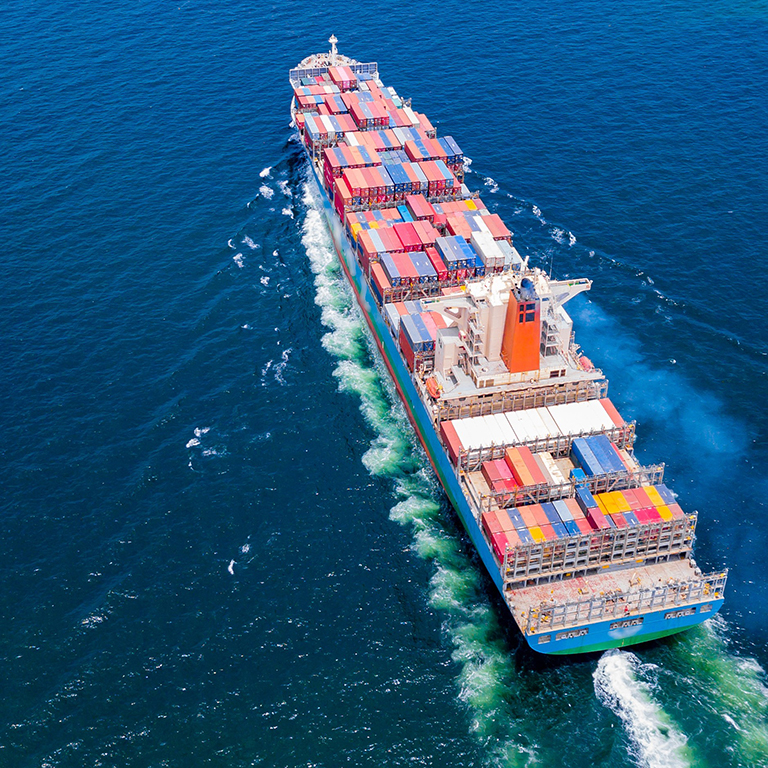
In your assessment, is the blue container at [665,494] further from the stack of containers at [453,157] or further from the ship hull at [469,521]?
the stack of containers at [453,157]

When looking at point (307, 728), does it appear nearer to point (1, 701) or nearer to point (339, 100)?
point (1, 701)

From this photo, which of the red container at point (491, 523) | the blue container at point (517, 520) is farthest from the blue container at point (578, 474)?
the red container at point (491, 523)

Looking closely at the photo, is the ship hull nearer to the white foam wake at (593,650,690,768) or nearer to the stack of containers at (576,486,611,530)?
the white foam wake at (593,650,690,768)

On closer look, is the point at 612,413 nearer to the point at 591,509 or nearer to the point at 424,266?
the point at 591,509

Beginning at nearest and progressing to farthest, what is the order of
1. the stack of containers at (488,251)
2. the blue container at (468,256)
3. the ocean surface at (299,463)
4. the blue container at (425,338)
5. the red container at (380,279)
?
the ocean surface at (299,463), the blue container at (425,338), the red container at (380,279), the blue container at (468,256), the stack of containers at (488,251)

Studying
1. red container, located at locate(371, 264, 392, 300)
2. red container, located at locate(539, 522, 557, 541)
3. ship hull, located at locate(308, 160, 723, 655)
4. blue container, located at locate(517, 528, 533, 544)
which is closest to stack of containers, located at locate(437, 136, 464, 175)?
ship hull, located at locate(308, 160, 723, 655)

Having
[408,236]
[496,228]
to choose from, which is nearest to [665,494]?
[496,228]
